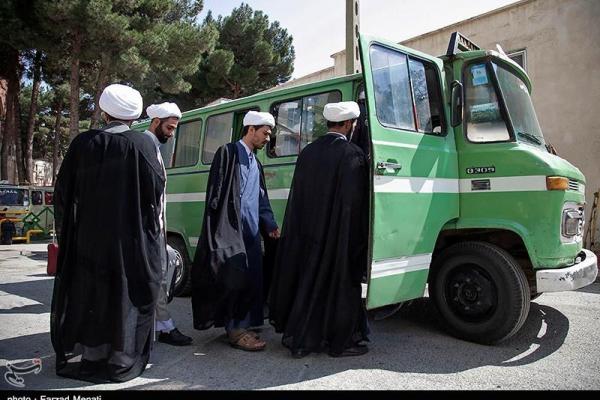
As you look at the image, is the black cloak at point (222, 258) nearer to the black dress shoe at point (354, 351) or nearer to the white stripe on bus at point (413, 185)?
the black dress shoe at point (354, 351)

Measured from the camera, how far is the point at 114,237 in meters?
3.15

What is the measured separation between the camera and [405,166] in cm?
367

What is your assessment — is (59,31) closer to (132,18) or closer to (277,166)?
(132,18)

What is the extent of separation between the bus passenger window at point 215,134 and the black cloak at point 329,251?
220 cm

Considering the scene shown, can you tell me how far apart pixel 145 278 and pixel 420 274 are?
2.18 m

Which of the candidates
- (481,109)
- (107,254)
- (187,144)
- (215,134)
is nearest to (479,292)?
(481,109)

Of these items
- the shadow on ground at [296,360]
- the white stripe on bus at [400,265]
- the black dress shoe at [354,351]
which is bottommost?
the shadow on ground at [296,360]

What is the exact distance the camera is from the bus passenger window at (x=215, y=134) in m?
5.62

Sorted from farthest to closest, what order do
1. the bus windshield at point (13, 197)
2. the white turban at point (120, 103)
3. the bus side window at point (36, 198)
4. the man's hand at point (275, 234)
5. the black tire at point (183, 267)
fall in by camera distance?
1. the bus side window at point (36, 198)
2. the bus windshield at point (13, 197)
3. the black tire at point (183, 267)
4. the man's hand at point (275, 234)
5. the white turban at point (120, 103)

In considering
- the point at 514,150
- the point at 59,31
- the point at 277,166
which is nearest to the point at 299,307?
the point at 277,166

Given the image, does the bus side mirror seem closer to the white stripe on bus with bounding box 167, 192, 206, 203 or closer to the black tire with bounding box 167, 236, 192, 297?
the white stripe on bus with bounding box 167, 192, 206, 203

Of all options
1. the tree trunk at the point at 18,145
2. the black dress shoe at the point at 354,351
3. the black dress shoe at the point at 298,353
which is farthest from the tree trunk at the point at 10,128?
the black dress shoe at the point at 354,351

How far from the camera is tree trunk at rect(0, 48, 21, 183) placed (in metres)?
19.9
